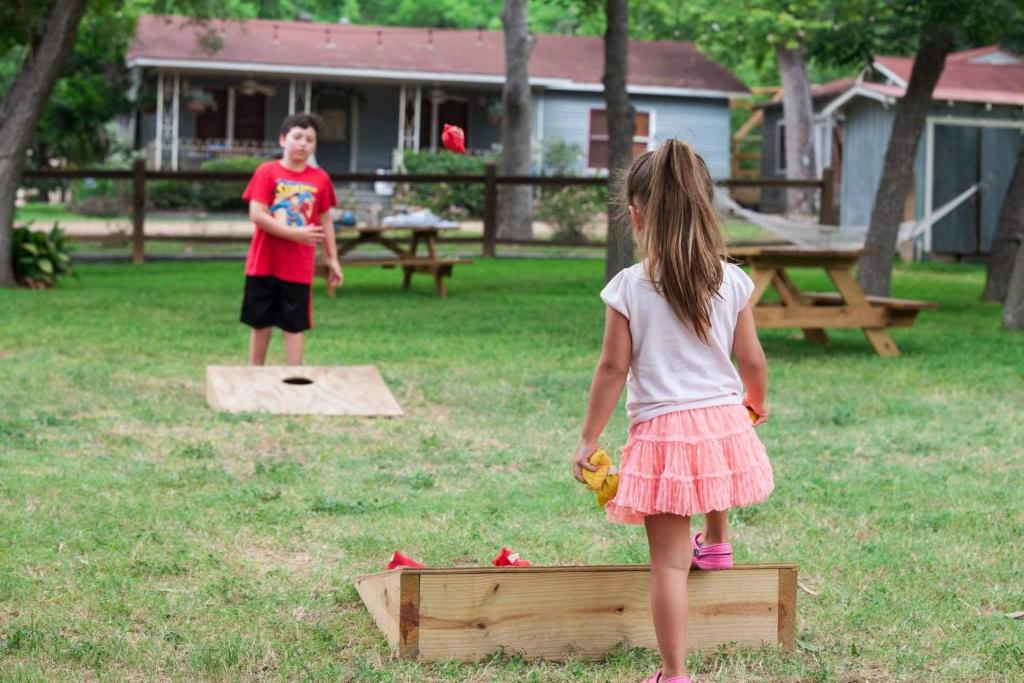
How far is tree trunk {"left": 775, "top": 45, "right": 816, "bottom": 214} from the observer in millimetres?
31109

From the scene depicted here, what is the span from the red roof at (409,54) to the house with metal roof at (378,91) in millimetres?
45

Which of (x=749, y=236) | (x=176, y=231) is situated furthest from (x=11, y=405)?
(x=749, y=236)

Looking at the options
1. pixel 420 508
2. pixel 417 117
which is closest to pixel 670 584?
pixel 420 508

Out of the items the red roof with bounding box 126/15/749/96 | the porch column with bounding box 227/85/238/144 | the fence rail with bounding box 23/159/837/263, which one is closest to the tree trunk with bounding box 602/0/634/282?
the fence rail with bounding box 23/159/837/263

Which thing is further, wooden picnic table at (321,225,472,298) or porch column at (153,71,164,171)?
porch column at (153,71,164,171)

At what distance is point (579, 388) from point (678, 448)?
5.05 m

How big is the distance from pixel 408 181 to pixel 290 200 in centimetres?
1335

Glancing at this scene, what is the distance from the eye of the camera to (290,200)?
7980 millimetres

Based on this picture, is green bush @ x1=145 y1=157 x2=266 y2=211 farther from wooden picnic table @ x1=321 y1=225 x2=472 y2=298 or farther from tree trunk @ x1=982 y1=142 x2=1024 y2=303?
tree trunk @ x1=982 y1=142 x2=1024 y2=303

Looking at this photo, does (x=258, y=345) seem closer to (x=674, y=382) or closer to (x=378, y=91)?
(x=674, y=382)

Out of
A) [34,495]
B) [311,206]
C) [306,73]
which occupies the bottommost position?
[34,495]

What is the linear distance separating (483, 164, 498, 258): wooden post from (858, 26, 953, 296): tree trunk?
24.7 ft

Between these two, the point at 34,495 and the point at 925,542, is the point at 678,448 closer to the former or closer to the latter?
the point at 925,542

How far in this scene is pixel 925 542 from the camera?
16.4ft
